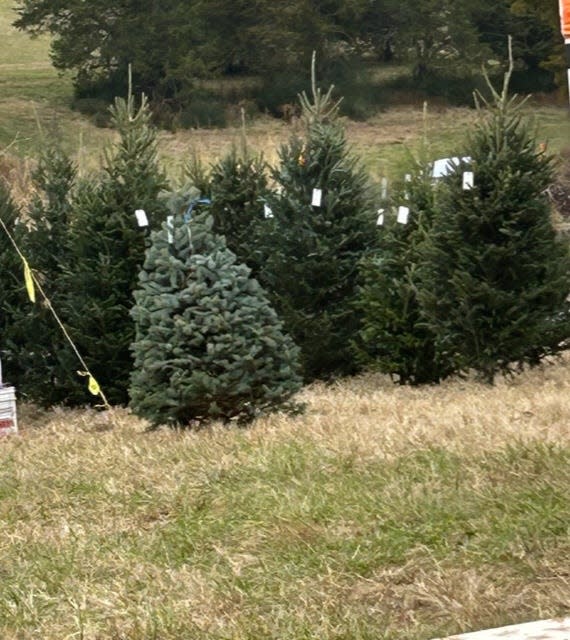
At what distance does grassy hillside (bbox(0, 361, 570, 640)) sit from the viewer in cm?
546

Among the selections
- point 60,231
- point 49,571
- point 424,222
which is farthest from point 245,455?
point 60,231

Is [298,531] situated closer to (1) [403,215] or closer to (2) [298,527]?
(2) [298,527]

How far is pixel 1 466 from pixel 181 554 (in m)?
3.02

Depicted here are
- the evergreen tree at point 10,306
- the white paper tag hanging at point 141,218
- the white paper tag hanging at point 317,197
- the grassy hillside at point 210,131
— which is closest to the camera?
the white paper tag hanging at point 141,218

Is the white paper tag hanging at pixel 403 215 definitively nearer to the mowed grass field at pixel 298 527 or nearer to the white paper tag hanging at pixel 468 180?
the white paper tag hanging at pixel 468 180

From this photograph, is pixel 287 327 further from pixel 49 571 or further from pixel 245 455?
pixel 49 571

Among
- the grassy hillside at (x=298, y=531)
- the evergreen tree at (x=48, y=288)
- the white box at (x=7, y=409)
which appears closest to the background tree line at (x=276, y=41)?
the evergreen tree at (x=48, y=288)

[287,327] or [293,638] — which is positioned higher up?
[293,638]

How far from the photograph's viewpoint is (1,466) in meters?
9.17

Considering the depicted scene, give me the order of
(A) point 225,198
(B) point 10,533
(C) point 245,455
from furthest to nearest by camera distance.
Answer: (A) point 225,198 < (C) point 245,455 < (B) point 10,533

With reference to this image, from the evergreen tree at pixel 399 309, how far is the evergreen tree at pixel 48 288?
9.79 ft

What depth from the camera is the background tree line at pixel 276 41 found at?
4562 centimetres

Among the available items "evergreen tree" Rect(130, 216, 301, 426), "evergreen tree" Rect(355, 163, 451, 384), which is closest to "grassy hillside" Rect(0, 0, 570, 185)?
"evergreen tree" Rect(355, 163, 451, 384)

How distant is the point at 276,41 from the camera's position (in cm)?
4650
